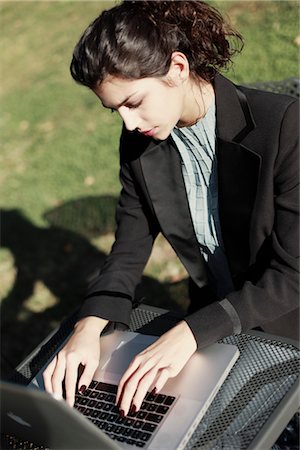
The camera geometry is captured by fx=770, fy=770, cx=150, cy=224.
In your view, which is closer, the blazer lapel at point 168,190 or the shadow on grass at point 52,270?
the blazer lapel at point 168,190

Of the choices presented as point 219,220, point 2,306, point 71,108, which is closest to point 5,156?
point 71,108

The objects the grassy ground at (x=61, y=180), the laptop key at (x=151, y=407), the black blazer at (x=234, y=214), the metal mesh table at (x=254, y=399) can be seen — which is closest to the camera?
the metal mesh table at (x=254, y=399)

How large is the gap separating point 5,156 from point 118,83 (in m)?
4.70

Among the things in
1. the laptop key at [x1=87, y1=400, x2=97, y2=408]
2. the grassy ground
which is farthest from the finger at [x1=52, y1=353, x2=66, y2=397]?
the grassy ground

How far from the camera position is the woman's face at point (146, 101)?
2285mm

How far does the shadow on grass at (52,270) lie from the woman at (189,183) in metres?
1.45

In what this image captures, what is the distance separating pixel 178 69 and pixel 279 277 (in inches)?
28.0

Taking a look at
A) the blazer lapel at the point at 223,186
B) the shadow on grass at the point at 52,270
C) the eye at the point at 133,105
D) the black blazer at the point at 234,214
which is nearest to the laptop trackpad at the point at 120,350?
the black blazer at the point at 234,214

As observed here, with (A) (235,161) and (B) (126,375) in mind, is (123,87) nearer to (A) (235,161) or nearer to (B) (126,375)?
(A) (235,161)

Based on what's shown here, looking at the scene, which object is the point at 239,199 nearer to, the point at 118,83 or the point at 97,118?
the point at 118,83

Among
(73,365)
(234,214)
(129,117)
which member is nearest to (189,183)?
(234,214)

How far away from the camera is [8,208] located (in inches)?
231

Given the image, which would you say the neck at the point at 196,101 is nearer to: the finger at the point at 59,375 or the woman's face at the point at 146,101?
the woman's face at the point at 146,101

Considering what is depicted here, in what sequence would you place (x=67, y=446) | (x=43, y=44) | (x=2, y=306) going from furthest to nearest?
1. (x=43, y=44)
2. (x=2, y=306)
3. (x=67, y=446)
